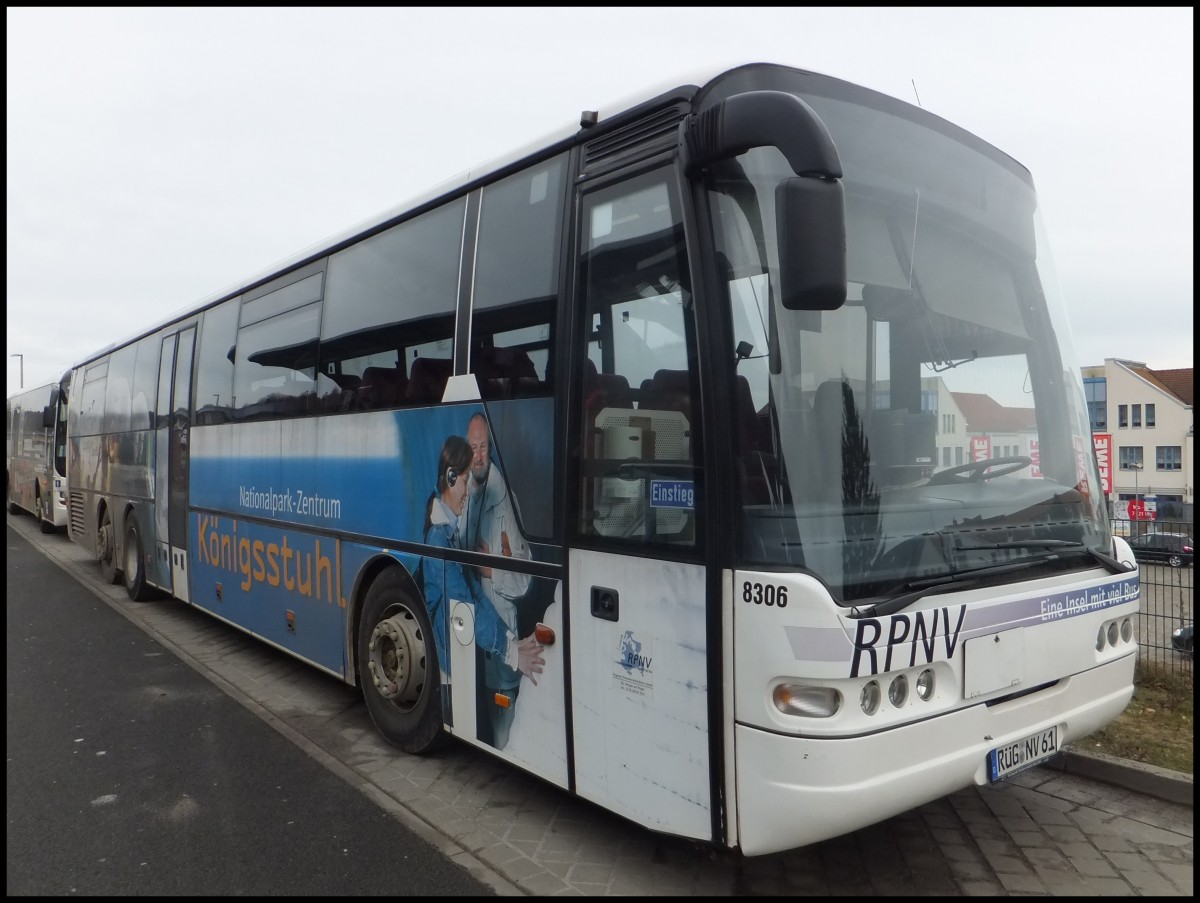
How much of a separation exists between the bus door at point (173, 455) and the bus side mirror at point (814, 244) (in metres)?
7.72

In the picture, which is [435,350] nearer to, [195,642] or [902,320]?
[902,320]

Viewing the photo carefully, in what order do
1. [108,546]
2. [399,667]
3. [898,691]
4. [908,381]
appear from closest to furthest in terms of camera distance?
1. [898,691]
2. [908,381]
3. [399,667]
4. [108,546]

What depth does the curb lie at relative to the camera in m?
4.71

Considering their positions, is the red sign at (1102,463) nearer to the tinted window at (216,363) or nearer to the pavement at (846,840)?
the pavement at (846,840)

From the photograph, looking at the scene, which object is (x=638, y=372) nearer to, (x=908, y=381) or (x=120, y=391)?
(x=908, y=381)

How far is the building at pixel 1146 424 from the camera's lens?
6712 cm

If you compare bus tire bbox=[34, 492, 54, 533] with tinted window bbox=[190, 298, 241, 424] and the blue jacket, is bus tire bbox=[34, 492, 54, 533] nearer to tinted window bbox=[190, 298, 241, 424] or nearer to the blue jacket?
tinted window bbox=[190, 298, 241, 424]

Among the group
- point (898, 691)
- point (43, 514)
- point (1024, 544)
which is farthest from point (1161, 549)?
point (43, 514)

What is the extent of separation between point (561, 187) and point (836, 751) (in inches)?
108

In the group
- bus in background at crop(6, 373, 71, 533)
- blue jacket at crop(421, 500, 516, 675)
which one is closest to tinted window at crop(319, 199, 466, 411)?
blue jacket at crop(421, 500, 516, 675)

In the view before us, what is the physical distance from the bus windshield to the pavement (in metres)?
1.19

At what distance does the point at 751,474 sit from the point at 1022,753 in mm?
1667

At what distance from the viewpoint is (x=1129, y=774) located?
4.87 meters

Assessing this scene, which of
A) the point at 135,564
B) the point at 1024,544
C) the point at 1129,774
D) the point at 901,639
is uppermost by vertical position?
the point at 1024,544
